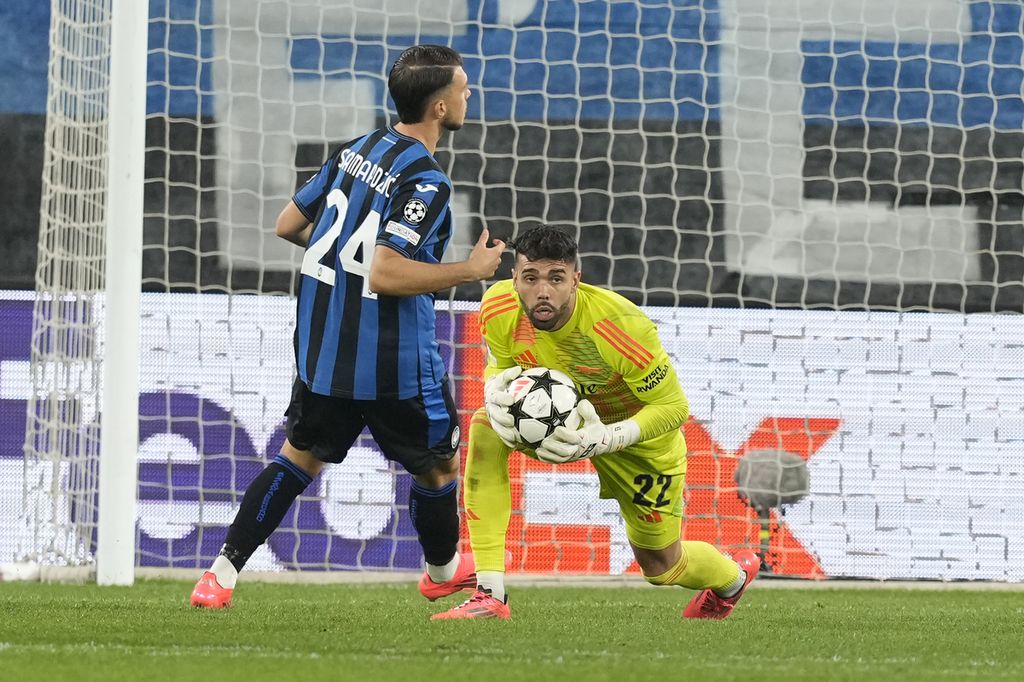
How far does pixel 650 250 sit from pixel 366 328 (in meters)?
3.70

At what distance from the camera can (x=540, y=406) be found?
444cm

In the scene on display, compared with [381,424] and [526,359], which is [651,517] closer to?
[526,359]

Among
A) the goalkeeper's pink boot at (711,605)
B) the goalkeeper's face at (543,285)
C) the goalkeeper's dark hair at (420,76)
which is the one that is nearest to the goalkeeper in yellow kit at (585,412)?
the goalkeeper's face at (543,285)

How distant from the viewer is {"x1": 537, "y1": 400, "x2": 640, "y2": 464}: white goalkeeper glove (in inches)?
174

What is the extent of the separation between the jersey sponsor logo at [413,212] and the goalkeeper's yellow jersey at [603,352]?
0.43m

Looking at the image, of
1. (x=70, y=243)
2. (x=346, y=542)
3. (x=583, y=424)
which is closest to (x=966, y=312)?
(x=346, y=542)

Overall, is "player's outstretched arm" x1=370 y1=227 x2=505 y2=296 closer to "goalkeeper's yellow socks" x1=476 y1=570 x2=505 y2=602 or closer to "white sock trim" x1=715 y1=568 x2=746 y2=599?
"goalkeeper's yellow socks" x1=476 y1=570 x2=505 y2=602

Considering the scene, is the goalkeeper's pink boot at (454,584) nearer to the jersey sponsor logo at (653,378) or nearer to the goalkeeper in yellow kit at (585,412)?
the goalkeeper in yellow kit at (585,412)

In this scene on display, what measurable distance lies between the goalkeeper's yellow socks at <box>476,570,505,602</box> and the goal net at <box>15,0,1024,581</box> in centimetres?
264

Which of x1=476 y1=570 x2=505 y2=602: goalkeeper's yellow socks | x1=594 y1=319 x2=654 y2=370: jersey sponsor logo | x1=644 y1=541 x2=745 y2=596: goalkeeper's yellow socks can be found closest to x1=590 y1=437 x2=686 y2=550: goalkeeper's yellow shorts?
x1=644 y1=541 x2=745 y2=596: goalkeeper's yellow socks

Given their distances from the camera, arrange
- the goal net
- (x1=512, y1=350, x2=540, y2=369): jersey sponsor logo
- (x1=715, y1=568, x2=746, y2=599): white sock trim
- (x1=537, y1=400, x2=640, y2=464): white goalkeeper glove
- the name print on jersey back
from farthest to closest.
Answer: the goal net
(x1=715, y1=568, x2=746, y2=599): white sock trim
(x1=512, y1=350, x2=540, y2=369): jersey sponsor logo
the name print on jersey back
(x1=537, y1=400, x2=640, y2=464): white goalkeeper glove

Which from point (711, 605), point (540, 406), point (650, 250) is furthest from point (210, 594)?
point (650, 250)

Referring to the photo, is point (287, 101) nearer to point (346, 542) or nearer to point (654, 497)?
point (346, 542)

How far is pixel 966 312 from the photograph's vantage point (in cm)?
795
